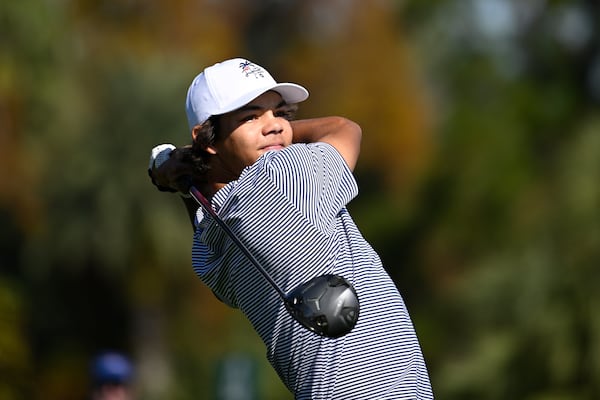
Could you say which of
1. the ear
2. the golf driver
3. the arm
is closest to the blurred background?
the arm

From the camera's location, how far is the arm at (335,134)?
209 inches

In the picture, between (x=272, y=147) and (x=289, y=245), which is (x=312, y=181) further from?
(x=272, y=147)

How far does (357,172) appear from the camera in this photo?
3919 cm

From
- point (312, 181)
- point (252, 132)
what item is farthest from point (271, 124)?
point (312, 181)

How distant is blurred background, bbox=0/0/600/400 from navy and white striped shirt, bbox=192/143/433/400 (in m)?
13.8

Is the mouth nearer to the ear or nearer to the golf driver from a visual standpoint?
the ear

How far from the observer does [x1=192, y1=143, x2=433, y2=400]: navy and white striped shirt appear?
4.69m

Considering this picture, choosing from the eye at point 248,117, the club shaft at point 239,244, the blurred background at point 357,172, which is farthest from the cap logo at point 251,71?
the blurred background at point 357,172

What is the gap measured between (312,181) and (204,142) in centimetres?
58
